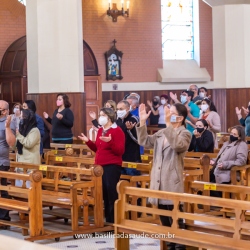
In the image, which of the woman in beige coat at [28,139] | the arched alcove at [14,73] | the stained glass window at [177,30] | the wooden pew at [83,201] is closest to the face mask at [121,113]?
the wooden pew at [83,201]

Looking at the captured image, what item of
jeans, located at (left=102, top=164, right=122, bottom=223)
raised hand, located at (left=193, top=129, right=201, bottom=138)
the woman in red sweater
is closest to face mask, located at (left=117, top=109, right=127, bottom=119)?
the woman in red sweater

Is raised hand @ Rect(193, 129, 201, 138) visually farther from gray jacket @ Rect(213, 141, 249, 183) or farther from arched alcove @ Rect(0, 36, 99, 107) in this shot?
arched alcove @ Rect(0, 36, 99, 107)

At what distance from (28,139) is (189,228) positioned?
9.07 ft

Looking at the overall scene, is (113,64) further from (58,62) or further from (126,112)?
(126,112)

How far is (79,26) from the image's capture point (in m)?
9.97

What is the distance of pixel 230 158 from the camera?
6.14 m

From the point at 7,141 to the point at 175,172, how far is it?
2.47 metres

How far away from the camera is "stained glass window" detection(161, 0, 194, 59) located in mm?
15578

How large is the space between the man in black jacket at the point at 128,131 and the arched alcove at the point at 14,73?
7064mm

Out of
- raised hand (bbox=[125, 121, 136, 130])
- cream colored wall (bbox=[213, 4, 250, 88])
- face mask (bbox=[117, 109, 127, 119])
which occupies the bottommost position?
raised hand (bbox=[125, 121, 136, 130])

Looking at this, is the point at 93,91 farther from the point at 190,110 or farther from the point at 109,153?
the point at 109,153

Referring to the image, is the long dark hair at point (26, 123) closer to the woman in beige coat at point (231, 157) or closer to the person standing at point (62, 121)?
the person standing at point (62, 121)

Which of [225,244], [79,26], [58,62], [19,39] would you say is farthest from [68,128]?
[19,39]

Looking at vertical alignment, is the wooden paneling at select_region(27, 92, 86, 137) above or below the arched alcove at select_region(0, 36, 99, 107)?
below
